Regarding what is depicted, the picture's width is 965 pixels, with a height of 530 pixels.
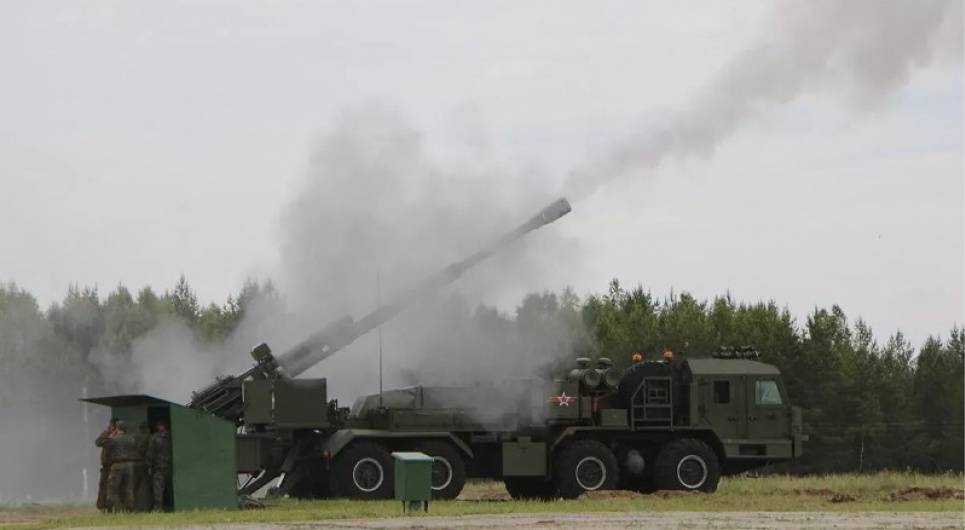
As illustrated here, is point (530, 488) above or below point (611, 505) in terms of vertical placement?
below

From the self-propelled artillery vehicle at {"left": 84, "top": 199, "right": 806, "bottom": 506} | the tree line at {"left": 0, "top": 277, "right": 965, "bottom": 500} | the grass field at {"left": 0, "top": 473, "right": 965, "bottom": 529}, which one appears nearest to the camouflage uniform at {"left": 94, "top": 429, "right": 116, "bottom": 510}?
the grass field at {"left": 0, "top": 473, "right": 965, "bottom": 529}

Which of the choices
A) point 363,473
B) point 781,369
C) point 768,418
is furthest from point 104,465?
point 781,369

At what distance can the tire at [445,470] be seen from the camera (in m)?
32.8

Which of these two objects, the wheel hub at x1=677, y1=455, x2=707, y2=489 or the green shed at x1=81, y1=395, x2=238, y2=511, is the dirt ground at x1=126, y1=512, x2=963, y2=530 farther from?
the wheel hub at x1=677, y1=455, x2=707, y2=489

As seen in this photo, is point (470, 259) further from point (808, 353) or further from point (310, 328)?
point (808, 353)

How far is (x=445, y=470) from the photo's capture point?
1298 inches

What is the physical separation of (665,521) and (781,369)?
116 feet

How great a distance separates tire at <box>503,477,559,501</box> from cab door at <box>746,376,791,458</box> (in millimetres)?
4167

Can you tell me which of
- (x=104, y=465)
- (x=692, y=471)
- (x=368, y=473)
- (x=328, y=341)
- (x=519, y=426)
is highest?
(x=328, y=341)

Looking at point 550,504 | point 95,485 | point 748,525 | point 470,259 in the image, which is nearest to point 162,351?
point 470,259

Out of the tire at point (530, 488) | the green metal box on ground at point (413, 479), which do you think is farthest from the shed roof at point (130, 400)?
the tire at point (530, 488)

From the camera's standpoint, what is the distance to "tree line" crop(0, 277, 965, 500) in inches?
2319

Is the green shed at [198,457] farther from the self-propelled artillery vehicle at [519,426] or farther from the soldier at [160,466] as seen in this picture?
the self-propelled artillery vehicle at [519,426]

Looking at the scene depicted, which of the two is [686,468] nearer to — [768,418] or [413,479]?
[768,418]
